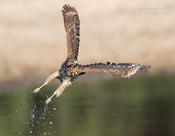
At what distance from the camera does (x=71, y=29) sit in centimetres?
2070

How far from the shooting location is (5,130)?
1320 inches

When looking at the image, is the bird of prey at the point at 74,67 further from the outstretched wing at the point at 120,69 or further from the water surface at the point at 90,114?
the water surface at the point at 90,114

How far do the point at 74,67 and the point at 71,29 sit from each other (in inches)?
54.7

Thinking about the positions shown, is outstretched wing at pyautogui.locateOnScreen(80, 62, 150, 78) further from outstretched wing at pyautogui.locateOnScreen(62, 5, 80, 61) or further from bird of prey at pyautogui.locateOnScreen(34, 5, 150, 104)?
outstretched wing at pyautogui.locateOnScreen(62, 5, 80, 61)

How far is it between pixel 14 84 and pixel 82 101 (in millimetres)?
8957

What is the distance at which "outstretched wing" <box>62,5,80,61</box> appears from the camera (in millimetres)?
20406

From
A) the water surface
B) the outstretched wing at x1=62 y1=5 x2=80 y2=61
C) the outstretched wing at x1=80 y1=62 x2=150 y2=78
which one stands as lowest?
the water surface

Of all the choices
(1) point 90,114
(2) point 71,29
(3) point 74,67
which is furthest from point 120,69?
(1) point 90,114

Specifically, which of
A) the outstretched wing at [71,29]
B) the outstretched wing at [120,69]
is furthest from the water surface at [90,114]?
the outstretched wing at [120,69]

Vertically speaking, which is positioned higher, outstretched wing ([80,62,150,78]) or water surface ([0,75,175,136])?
outstretched wing ([80,62,150,78])

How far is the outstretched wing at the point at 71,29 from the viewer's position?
20406 millimetres

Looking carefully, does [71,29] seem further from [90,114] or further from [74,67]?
[90,114]

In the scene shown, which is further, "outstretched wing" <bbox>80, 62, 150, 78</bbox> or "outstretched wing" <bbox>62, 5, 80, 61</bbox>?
"outstretched wing" <bbox>62, 5, 80, 61</bbox>

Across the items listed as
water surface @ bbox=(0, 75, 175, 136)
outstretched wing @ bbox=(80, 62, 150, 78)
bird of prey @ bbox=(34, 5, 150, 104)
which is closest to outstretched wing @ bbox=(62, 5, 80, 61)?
bird of prey @ bbox=(34, 5, 150, 104)
